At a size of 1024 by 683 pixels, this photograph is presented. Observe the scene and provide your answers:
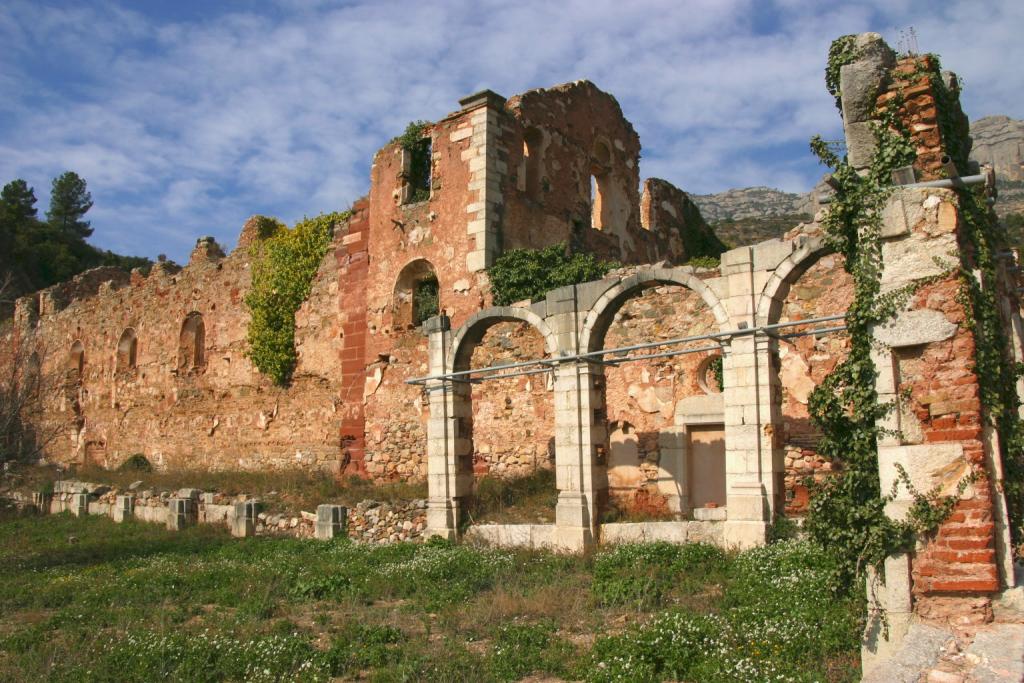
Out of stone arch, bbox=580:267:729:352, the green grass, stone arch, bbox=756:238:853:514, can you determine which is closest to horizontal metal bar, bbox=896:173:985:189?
stone arch, bbox=580:267:729:352

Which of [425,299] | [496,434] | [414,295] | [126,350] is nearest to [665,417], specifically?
[496,434]

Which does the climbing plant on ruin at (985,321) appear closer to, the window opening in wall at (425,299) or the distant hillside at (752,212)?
the window opening in wall at (425,299)

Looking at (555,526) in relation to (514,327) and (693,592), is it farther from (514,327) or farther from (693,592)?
(514,327)

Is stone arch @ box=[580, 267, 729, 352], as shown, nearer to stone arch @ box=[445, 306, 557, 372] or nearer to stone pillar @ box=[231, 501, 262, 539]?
stone arch @ box=[445, 306, 557, 372]

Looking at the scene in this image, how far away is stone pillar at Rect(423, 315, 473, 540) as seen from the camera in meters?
12.7

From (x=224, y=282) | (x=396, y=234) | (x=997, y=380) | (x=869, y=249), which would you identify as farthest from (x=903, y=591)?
(x=224, y=282)

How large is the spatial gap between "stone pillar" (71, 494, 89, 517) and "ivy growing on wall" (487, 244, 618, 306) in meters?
10.4

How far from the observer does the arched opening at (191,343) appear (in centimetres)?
2448

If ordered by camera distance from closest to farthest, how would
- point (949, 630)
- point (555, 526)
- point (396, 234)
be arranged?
point (949, 630), point (555, 526), point (396, 234)

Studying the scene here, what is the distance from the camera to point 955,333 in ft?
16.3

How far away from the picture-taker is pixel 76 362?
3017 cm

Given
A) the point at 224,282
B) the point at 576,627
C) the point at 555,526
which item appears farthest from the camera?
the point at 224,282

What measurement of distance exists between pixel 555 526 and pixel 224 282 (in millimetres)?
15071

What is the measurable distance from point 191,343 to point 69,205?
3877cm
